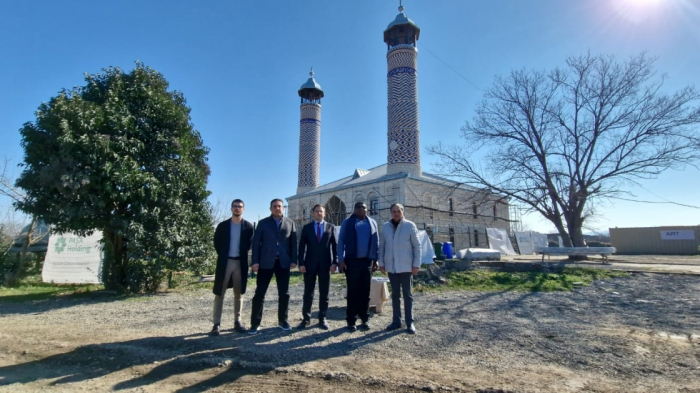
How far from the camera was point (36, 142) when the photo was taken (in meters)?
7.09

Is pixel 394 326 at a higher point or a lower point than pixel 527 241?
lower

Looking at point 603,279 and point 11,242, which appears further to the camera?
point 11,242

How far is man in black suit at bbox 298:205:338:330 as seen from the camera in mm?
4230

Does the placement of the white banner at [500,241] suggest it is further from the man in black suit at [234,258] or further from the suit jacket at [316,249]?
the man in black suit at [234,258]

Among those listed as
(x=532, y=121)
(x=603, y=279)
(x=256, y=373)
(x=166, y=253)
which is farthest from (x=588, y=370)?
(x=532, y=121)

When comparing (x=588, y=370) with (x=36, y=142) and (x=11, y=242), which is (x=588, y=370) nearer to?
(x=36, y=142)

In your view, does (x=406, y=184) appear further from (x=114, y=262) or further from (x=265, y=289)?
(x=265, y=289)

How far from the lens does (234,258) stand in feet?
14.1

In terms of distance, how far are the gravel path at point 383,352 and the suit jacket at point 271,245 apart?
0.80 meters

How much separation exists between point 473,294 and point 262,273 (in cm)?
427

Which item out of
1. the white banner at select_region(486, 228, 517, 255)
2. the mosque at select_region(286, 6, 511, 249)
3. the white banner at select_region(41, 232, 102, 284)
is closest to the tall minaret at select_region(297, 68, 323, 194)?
the mosque at select_region(286, 6, 511, 249)

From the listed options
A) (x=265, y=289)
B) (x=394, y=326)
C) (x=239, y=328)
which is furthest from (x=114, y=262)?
(x=394, y=326)

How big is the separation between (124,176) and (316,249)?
4.86 metres

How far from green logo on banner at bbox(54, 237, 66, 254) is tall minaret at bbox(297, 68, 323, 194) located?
710 inches
